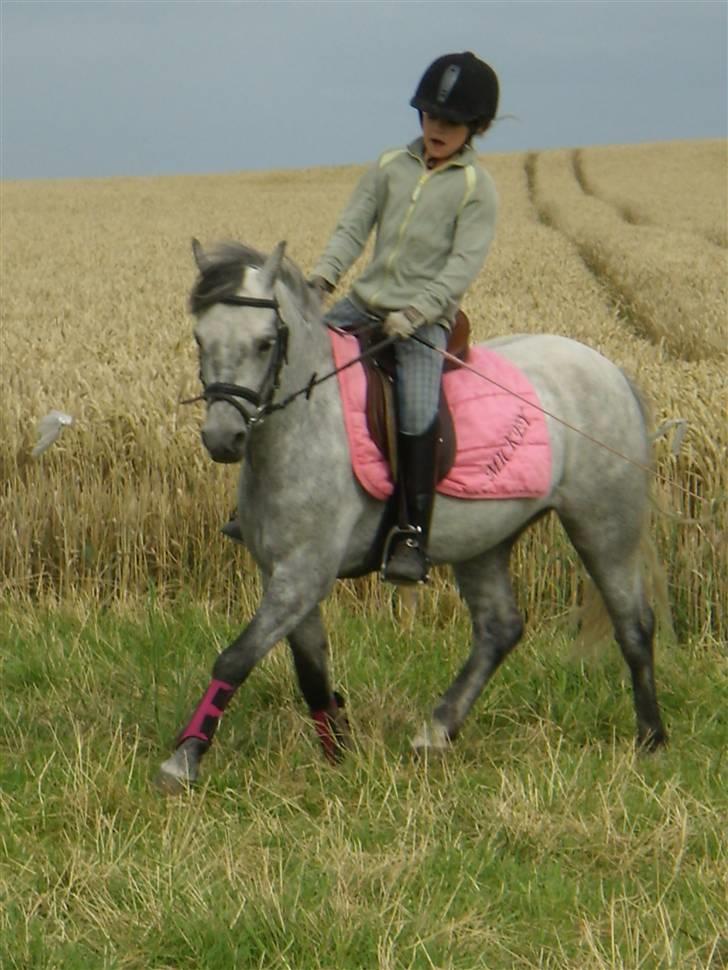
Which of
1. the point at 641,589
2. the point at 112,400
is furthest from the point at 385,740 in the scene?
the point at 112,400

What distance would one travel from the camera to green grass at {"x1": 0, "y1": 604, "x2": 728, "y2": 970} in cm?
386

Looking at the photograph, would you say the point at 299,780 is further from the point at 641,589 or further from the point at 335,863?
the point at 641,589

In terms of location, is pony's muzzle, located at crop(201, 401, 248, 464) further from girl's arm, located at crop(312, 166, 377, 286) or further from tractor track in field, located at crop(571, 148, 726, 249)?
tractor track in field, located at crop(571, 148, 726, 249)

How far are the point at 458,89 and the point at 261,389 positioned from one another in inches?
57.9

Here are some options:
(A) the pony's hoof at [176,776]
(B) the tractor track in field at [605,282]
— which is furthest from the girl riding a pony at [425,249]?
(B) the tractor track in field at [605,282]

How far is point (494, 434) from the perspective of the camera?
17.8 feet

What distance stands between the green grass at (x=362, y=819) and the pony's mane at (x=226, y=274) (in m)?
1.66

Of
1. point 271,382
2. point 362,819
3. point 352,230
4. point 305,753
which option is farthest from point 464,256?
point 362,819

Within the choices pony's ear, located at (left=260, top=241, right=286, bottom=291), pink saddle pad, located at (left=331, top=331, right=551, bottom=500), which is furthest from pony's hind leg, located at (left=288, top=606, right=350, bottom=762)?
pony's ear, located at (left=260, top=241, right=286, bottom=291)

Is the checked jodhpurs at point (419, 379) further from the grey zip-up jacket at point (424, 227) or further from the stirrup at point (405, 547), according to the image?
the stirrup at point (405, 547)

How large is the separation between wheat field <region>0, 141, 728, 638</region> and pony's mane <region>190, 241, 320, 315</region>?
2419mm

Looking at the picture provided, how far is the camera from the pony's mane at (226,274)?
449 centimetres

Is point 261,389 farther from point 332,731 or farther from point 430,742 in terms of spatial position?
point 430,742

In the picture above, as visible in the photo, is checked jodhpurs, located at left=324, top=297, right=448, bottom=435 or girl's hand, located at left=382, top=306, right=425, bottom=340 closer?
girl's hand, located at left=382, top=306, right=425, bottom=340
